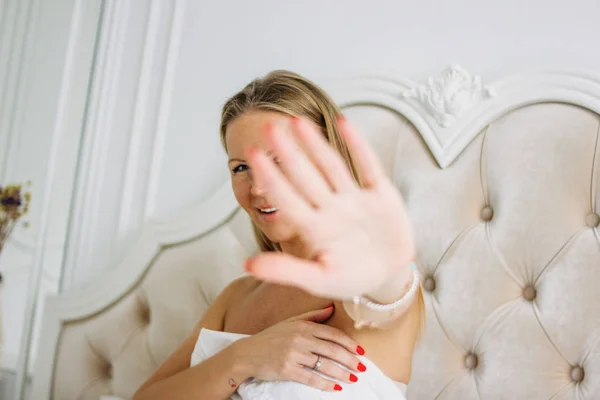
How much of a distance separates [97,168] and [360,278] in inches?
53.8

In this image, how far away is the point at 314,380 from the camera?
82 centimetres

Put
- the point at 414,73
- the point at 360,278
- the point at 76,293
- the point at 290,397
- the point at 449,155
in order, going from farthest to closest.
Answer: the point at 76,293 → the point at 414,73 → the point at 449,155 → the point at 290,397 → the point at 360,278

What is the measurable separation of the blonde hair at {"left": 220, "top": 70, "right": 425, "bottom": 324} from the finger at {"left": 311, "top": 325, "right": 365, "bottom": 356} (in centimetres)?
25

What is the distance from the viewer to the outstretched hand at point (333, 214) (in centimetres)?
51

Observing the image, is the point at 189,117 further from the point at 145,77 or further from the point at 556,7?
the point at 556,7

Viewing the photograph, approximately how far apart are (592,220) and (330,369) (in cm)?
61

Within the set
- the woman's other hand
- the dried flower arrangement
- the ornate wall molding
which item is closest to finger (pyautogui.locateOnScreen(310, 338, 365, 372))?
the woman's other hand

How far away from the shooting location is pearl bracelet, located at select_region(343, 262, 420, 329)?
651 millimetres

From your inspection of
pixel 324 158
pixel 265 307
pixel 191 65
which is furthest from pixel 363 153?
pixel 191 65

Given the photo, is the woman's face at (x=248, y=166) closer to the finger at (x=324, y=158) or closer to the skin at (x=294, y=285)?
the skin at (x=294, y=285)

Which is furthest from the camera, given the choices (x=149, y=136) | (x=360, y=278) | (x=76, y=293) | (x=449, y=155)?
(x=149, y=136)

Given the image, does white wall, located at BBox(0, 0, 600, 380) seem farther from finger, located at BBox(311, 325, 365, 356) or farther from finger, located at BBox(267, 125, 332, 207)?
finger, located at BBox(267, 125, 332, 207)

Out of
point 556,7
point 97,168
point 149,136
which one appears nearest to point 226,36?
point 149,136

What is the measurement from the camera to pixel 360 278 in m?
0.57
